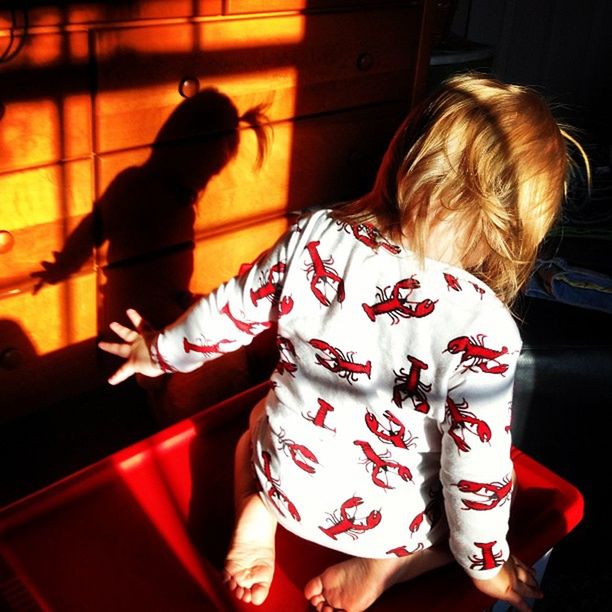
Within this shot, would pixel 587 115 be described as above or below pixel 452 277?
below

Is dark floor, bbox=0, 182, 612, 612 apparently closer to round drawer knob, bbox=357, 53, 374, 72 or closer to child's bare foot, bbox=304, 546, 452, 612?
child's bare foot, bbox=304, 546, 452, 612

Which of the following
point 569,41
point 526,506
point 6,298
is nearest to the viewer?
point 526,506

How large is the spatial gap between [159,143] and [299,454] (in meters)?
0.77

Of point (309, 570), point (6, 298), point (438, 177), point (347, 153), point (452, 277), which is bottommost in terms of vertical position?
point (309, 570)

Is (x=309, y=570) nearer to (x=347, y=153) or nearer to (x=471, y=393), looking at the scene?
(x=471, y=393)

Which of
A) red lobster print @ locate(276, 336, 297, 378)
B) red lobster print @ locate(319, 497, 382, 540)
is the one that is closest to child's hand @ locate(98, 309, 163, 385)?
red lobster print @ locate(276, 336, 297, 378)

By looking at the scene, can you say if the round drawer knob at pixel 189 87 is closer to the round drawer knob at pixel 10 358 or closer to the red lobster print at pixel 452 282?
the round drawer knob at pixel 10 358

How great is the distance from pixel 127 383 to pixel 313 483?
89cm

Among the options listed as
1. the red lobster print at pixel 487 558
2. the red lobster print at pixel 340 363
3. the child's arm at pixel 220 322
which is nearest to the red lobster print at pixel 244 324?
the child's arm at pixel 220 322

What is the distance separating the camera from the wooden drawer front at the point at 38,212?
4.52ft

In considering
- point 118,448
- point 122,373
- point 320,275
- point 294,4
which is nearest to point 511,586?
point 320,275

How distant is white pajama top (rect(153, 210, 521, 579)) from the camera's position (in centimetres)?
88

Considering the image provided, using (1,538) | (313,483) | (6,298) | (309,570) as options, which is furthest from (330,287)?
(6,298)

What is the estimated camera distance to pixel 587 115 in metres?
3.24
